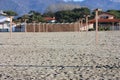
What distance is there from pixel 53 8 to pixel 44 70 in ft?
408

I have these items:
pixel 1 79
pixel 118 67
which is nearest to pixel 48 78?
pixel 1 79

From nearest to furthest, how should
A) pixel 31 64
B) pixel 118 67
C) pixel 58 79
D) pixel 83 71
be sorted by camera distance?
1. pixel 58 79
2. pixel 83 71
3. pixel 118 67
4. pixel 31 64

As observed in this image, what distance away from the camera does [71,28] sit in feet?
222

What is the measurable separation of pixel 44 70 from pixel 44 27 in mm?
58493

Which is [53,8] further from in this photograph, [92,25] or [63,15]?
[92,25]

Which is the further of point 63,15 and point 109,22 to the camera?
point 63,15

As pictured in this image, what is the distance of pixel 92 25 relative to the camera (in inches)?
3209

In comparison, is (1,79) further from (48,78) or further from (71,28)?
(71,28)

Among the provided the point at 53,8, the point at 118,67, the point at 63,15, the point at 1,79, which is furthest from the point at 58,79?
the point at 53,8

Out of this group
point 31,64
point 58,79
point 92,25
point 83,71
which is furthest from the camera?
point 92,25

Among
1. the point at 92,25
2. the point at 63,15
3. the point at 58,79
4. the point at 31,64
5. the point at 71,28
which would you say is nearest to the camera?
the point at 58,79

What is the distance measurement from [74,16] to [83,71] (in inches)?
3524

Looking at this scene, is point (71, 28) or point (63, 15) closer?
point (71, 28)

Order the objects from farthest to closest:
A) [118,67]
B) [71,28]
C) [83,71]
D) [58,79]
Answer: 1. [71,28]
2. [118,67]
3. [83,71]
4. [58,79]
